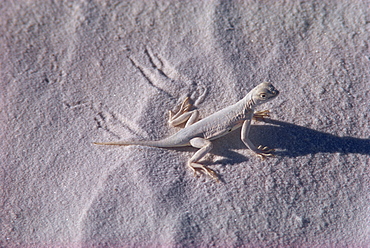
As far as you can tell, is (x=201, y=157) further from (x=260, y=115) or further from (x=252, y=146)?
(x=260, y=115)

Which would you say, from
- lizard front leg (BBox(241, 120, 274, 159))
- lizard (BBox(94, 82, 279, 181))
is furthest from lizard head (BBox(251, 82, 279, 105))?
lizard front leg (BBox(241, 120, 274, 159))

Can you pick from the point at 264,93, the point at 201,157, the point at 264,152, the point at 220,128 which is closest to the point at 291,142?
the point at 264,152

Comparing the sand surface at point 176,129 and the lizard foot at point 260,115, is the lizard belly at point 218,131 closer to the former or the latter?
the sand surface at point 176,129

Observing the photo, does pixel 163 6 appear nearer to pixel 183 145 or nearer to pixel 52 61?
pixel 52 61

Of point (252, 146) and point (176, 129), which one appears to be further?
point (176, 129)

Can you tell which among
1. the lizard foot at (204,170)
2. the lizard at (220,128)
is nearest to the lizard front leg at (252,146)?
the lizard at (220,128)

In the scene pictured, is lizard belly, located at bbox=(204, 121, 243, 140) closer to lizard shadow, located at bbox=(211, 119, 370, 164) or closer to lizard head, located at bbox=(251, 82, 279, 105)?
lizard shadow, located at bbox=(211, 119, 370, 164)

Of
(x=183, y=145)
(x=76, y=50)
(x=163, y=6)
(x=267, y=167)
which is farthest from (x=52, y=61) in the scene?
(x=267, y=167)
